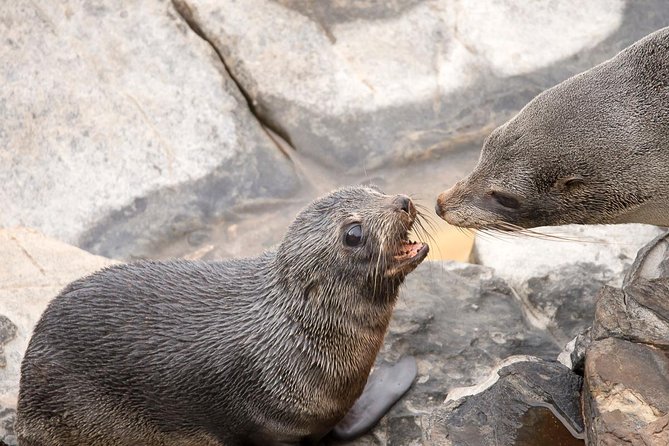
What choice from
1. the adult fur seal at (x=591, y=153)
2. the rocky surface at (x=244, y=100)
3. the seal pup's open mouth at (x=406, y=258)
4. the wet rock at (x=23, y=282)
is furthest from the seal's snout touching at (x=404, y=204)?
the rocky surface at (x=244, y=100)

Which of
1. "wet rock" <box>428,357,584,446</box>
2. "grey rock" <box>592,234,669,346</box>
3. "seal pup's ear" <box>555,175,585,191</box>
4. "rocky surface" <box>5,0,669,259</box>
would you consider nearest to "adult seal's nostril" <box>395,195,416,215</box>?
"seal pup's ear" <box>555,175,585,191</box>

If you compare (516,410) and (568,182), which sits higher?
(568,182)

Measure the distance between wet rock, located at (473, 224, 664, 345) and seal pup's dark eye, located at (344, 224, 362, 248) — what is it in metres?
1.62

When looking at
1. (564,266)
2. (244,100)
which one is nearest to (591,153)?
(564,266)

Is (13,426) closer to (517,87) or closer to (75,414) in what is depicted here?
(75,414)

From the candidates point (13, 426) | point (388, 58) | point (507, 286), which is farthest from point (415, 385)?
point (388, 58)

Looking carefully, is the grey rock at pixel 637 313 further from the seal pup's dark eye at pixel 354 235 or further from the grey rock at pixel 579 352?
the seal pup's dark eye at pixel 354 235

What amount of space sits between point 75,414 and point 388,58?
5.01 meters

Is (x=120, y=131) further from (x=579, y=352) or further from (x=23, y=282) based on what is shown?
(x=579, y=352)

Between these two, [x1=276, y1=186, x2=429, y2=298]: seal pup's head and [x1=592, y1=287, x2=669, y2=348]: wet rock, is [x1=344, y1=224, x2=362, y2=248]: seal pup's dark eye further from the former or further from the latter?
[x1=592, y1=287, x2=669, y2=348]: wet rock

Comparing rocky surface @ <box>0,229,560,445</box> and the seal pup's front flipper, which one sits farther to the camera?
rocky surface @ <box>0,229,560,445</box>

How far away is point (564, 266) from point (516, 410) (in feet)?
7.13

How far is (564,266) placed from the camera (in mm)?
6738

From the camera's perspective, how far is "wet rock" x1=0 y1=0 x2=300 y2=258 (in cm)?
802
